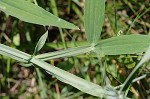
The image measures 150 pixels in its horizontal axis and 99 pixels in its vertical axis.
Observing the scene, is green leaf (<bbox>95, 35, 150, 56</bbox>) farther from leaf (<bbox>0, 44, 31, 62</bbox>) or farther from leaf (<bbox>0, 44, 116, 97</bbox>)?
leaf (<bbox>0, 44, 31, 62</bbox>)

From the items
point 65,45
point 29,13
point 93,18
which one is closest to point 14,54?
point 29,13

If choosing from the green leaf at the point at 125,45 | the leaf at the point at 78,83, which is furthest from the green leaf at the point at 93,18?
the leaf at the point at 78,83

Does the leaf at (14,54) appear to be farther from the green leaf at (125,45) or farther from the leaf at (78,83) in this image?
the green leaf at (125,45)

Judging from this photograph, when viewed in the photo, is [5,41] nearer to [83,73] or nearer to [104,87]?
[83,73]

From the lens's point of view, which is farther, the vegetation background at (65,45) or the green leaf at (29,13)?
the vegetation background at (65,45)

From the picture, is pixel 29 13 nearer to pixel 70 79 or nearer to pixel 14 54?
pixel 14 54

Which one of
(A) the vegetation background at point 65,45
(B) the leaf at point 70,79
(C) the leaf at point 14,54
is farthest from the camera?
(A) the vegetation background at point 65,45

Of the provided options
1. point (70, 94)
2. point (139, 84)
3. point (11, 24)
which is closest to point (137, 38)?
point (139, 84)

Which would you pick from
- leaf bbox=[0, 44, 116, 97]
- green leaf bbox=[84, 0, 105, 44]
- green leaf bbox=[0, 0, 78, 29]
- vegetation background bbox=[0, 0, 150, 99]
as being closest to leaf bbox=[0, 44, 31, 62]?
leaf bbox=[0, 44, 116, 97]
